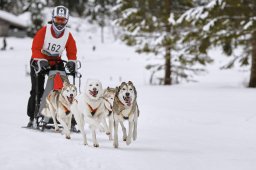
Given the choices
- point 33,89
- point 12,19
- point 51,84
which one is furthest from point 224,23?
point 12,19

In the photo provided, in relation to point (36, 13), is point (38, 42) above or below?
below

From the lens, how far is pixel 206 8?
690 inches

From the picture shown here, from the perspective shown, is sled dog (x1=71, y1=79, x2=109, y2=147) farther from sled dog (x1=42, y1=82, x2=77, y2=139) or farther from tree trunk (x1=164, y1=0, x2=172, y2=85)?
tree trunk (x1=164, y1=0, x2=172, y2=85)

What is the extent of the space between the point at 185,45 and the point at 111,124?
1383 cm

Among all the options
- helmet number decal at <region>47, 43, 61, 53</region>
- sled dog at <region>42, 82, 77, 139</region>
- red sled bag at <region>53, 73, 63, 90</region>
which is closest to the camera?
sled dog at <region>42, 82, 77, 139</region>

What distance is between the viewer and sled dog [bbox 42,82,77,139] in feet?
22.7

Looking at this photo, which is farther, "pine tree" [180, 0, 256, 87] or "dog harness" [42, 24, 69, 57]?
"pine tree" [180, 0, 256, 87]

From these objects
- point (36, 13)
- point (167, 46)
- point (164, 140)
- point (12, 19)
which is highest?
point (36, 13)

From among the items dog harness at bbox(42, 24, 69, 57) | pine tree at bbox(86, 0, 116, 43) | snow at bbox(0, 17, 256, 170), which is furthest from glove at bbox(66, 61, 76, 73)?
pine tree at bbox(86, 0, 116, 43)

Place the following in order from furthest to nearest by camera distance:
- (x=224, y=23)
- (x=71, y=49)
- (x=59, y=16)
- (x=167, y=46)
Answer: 1. (x=167, y=46)
2. (x=224, y=23)
3. (x=71, y=49)
4. (x=59, y=16)

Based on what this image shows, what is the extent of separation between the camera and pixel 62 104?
7.11m

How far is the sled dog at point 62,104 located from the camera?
6914 millimetres

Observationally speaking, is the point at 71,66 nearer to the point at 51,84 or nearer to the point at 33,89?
the point at 51,84

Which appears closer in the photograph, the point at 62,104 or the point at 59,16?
the point at 62,104
